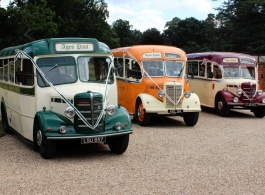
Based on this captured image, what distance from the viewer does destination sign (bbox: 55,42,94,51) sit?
10477 mm

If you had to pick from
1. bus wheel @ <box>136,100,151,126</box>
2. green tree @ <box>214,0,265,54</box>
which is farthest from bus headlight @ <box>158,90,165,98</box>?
green tree @ <box>214,0,265,54</box>

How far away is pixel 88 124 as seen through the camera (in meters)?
9.54

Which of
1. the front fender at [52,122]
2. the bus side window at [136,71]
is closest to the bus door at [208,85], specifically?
the bus side window at [136,71]

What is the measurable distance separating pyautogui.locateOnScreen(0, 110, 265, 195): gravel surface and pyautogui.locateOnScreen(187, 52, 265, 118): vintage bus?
499cm

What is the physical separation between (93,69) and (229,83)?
31.7 feet

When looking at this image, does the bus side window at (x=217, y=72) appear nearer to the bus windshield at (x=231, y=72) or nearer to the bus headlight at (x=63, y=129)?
the bus windshield at (x=231, y=72)

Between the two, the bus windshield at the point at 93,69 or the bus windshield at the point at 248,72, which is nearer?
the bus windshield at the point at 93,69

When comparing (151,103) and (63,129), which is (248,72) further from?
(63,129)

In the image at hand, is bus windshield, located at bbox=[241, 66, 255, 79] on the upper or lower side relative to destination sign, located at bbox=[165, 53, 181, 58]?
lower

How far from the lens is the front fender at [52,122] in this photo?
9.38 metres

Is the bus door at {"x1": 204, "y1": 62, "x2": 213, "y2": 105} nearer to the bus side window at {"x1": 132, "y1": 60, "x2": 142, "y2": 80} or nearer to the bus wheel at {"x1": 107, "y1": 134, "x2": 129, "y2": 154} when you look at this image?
the bus side window at {"x1": 132, "y1": 60, "x2": 142, "y2": 80}

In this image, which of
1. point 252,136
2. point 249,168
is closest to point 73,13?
point 252,136

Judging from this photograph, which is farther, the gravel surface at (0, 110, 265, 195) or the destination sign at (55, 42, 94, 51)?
the destination sign at (55, 42, 94, 51)

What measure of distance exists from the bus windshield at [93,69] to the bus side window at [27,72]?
1.08 m
